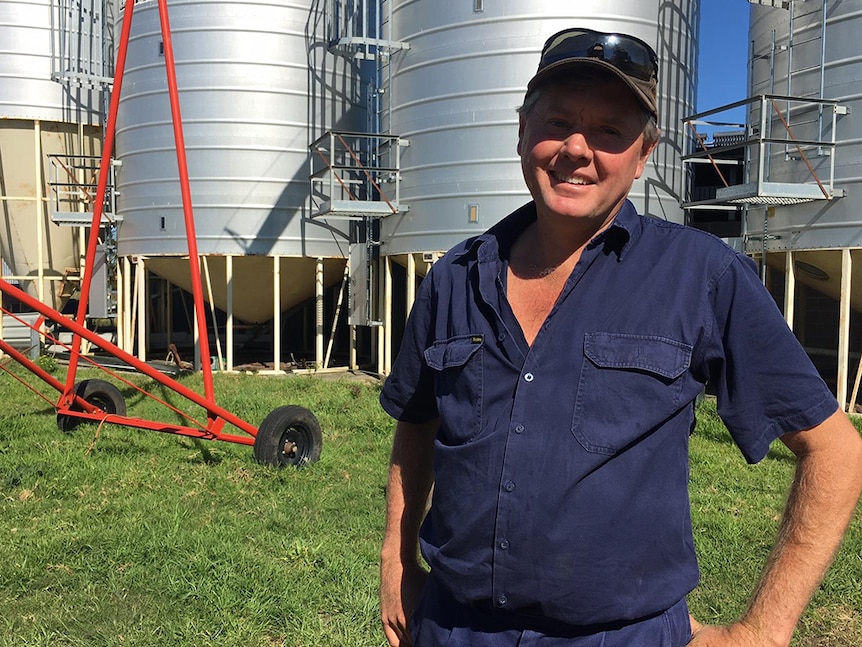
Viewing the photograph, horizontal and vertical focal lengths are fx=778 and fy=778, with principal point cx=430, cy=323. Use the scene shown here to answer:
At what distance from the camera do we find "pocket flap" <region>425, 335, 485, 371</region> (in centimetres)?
173

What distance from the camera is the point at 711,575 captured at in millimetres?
4492

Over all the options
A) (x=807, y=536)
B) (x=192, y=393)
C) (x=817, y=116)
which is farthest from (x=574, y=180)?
(x=817, y=116)

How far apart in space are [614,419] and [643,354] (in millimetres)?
143

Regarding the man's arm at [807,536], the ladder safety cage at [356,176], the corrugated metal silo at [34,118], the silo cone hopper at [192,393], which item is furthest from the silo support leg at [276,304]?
the man's arm at [807,536]

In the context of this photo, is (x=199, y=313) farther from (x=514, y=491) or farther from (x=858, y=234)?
(x=858, y=234)

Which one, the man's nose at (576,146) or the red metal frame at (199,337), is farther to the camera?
the red metal frame at (199,337)

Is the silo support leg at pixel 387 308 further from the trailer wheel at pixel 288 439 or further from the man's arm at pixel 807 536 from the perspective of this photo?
the man's arm at pixel 807 536

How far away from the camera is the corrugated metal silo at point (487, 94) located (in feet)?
37.5

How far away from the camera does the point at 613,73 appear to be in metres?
1.65

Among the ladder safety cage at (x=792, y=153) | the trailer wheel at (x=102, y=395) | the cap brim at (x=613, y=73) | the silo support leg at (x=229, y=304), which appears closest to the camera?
the cap brim at (x=613, y=73)

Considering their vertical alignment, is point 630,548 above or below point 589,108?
below

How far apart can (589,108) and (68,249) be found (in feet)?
59.1

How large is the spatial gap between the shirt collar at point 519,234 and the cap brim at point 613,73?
0.23 meters

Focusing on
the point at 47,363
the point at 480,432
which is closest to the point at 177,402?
the point at 47,363
